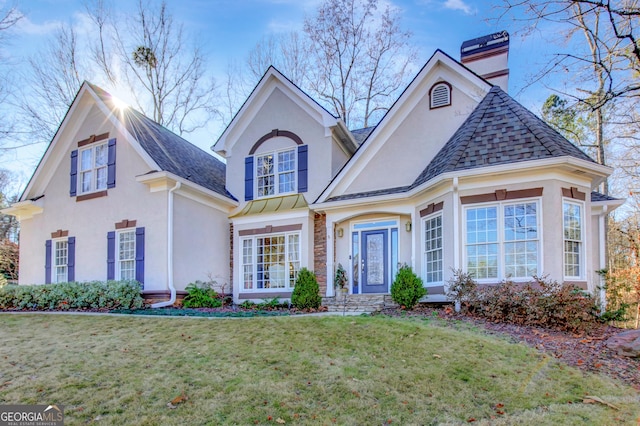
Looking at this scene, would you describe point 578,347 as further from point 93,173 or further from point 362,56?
point 362,56

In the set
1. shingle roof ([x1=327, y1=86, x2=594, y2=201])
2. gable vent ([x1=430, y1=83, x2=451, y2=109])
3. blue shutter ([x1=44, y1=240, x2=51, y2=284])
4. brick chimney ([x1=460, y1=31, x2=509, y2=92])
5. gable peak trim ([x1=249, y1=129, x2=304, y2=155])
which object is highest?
brick chimney ([x1=460, y1=31, x2=509, y2=92])

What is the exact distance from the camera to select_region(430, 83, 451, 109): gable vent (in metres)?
11.9

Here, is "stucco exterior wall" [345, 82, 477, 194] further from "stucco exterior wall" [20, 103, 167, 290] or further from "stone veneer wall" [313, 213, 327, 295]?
"stucco exterior wall" [20, 103, 167, 290]

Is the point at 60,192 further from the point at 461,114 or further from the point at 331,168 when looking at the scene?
the point at 461,114

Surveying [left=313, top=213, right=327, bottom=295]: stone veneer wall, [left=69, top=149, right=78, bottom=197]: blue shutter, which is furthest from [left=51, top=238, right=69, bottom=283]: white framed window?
[left=313, top=213, right=327, bottom=295]: stone veneer wall

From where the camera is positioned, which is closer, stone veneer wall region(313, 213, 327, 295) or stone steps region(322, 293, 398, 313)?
stone steps region(322, 293, 398, 313)

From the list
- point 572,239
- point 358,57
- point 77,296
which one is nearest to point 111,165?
point 77,296

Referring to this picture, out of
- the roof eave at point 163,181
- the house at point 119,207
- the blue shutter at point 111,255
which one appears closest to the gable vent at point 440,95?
the house at point 119,207

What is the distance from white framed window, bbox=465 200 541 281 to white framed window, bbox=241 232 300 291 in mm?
5477

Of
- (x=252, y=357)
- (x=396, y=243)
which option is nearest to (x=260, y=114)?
(x=396, y=243)

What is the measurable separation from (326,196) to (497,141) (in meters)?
4.93

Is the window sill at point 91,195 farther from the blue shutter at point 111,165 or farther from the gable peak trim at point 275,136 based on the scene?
the gable peak trim at point 275,136

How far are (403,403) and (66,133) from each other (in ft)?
48.7

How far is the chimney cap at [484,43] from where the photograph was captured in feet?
43.3
